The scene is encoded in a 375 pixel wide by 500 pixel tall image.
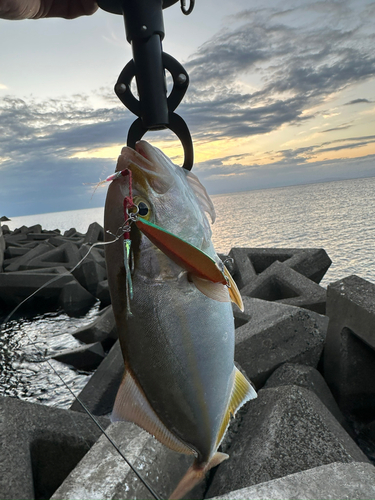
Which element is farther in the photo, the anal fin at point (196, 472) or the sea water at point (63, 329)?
the sea water at point (63, 329)

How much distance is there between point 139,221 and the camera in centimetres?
101

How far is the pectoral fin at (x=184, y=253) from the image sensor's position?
37.3 inches

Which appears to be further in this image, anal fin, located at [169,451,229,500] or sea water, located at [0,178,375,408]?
sea water, located at [0,178,375,408]

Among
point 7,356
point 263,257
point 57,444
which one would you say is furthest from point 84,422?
point 263,257

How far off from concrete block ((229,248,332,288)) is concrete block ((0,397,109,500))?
478cm

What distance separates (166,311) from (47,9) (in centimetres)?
145

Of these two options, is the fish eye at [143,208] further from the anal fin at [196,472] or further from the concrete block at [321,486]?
the concrete block at [321,486]

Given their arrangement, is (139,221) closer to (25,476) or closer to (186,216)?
(186,216)

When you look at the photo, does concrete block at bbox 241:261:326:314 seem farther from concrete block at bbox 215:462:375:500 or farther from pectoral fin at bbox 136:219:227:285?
pectoral fin at bbox 136:219:227:285

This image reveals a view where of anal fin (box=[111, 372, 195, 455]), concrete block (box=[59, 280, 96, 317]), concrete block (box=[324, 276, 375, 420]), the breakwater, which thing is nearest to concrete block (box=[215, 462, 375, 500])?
the breakwater

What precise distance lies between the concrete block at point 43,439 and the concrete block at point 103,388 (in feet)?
5.59

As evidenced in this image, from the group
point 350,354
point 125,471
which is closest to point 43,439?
point 125,471

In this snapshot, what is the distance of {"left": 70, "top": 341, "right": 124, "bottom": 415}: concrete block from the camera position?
4.60 meters

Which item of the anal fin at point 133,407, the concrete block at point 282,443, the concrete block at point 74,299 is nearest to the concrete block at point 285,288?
the concrete block at point 282,443
